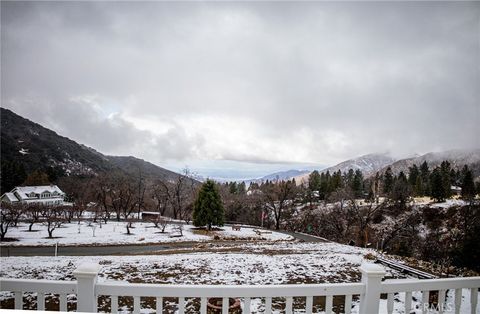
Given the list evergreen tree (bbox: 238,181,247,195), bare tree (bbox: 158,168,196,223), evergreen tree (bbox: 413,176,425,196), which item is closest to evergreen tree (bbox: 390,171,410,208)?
evergreen tree (bbox: 413,176,425,196)

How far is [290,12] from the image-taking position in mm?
2840

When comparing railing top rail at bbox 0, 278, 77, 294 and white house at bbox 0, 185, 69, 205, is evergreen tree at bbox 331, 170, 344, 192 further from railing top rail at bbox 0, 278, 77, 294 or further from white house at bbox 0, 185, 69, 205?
railing top rail at bbox 0, 278, 77, 294

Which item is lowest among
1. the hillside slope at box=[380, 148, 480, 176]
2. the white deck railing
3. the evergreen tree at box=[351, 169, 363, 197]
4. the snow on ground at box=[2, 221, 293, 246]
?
the snow on ground at box=[2, 221, 293, 246]

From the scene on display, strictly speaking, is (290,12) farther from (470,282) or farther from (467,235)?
(467,235)

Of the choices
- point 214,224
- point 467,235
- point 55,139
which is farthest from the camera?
point 214,224

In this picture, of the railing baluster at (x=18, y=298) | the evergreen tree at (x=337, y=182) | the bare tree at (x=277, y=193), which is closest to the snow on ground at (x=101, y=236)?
the bare tree at (x=277, y=193)

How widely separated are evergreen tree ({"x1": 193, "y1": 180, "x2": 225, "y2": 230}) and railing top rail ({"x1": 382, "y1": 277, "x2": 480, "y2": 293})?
51.1 ft

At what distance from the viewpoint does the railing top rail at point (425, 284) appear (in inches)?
76.1

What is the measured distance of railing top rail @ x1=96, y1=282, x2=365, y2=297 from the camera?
5.69 feet

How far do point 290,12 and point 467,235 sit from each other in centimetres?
498

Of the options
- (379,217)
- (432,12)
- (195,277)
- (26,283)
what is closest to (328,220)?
(379,217)

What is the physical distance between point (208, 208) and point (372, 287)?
1581cm

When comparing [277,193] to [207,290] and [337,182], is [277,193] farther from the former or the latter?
[207,290]

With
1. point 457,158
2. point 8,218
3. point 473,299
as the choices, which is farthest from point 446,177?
point 8,218
